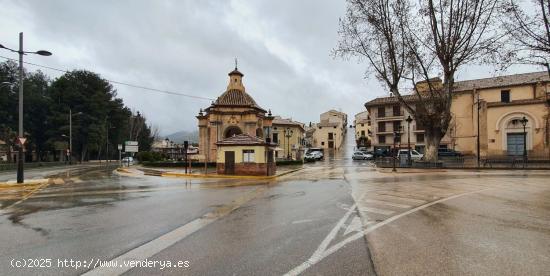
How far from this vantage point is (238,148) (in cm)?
2494

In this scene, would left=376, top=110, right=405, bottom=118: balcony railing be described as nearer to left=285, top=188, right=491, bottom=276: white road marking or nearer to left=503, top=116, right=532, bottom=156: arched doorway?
left=503, top=116, right=532, bottom=156: arched doorway

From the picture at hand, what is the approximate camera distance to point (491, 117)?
4231cm

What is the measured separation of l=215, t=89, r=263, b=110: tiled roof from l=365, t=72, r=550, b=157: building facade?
21.7 metres

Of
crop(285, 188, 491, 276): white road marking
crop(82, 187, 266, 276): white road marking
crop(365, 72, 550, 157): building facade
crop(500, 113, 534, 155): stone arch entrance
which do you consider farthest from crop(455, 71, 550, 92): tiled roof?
crop(82, 187, 266, 276): white road marking

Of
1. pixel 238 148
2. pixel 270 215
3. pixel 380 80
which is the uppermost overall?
pixel 380 80

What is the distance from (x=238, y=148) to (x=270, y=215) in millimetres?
16750

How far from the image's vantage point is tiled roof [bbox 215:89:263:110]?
42628 millimetres

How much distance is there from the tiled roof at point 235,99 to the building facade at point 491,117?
853 inches

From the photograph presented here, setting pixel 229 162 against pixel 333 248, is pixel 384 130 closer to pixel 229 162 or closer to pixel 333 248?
A: pixel 229 162

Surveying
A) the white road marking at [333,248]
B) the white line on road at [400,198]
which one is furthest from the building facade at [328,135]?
the white road marking at [333,248]

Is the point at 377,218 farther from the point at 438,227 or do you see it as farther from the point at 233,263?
the point at 233,263

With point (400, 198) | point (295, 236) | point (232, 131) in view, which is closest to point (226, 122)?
point (232, 131)

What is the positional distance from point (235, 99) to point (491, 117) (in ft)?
110

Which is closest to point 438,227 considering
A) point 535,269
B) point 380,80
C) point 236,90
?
point 535,269
